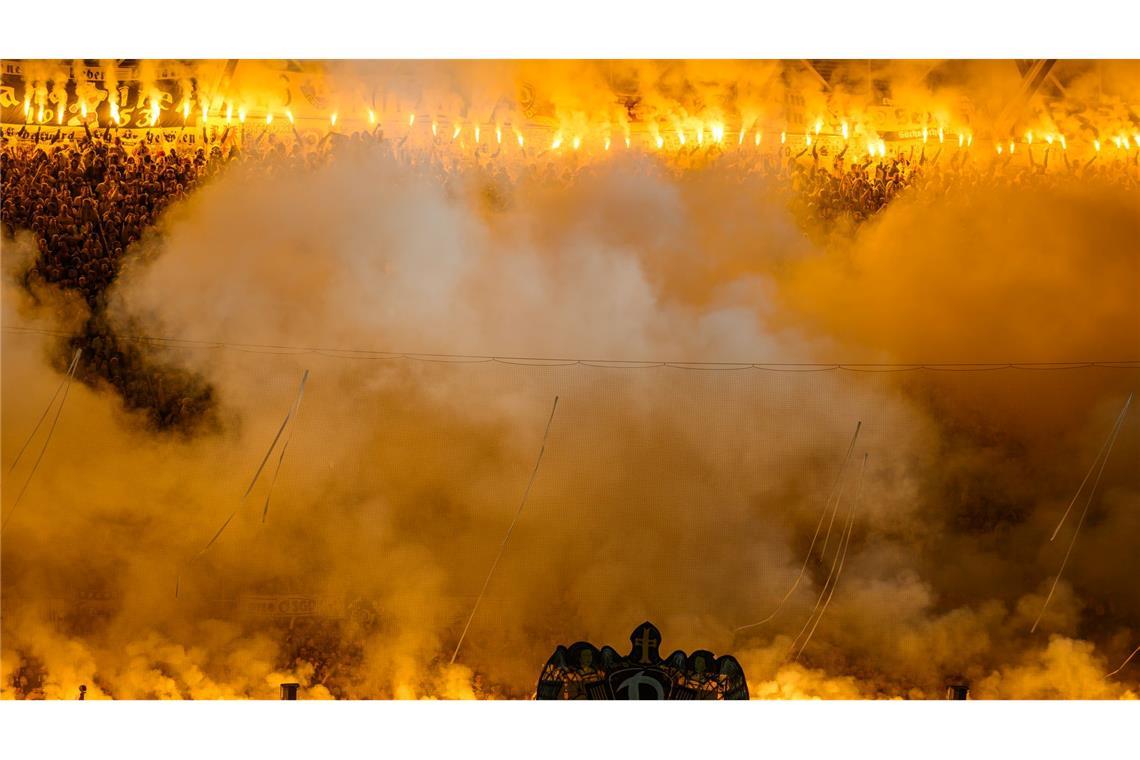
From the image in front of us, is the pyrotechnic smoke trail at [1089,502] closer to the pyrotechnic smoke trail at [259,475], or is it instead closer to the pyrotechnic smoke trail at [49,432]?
the pyrotechnic smoke trail at [259,475]

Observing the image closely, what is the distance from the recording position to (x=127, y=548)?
4.02 m

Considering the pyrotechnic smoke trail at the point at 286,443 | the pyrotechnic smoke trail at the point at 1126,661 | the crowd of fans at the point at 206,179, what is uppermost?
the crowd of fans at the point at 206,179

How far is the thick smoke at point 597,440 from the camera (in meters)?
4.04

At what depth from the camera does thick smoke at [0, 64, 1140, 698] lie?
4.04m

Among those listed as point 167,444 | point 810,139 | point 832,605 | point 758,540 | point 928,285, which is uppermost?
point 810,139

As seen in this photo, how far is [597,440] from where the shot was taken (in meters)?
4.14

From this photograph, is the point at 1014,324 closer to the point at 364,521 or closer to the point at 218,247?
the point at 364,521

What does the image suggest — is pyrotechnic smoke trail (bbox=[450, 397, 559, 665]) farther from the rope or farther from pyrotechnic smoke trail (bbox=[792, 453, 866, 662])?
pyrotechnic smoke trail (bbox=[792, 453, 866, 662])

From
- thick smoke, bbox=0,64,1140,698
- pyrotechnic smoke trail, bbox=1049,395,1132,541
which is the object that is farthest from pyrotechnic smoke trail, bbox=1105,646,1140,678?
pyrotechnic smoke trail, bbox=1049,395,1132,541

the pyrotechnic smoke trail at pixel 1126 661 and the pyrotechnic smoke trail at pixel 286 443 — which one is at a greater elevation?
the pyrotechnic smoke trail at pixel 286 443

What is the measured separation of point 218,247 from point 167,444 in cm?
87

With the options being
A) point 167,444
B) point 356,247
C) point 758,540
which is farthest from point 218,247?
point 758,540

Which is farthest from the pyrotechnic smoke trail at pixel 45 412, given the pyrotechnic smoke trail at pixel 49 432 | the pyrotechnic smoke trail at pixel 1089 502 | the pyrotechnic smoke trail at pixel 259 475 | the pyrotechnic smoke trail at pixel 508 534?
the pyrotechnic smoke trail at pixel 1089 502

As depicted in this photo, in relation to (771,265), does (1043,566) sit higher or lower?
lower
